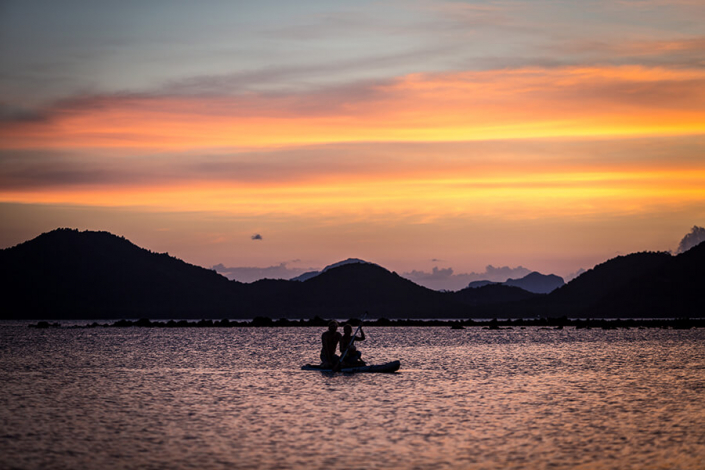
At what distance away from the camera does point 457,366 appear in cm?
6450

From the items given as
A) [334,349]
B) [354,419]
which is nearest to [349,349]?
[334,349]

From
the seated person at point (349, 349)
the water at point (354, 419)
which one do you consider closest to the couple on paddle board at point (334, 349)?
→ the seated person at point (349, 349)

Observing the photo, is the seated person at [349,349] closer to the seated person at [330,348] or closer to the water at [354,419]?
the seated person at [330,348]

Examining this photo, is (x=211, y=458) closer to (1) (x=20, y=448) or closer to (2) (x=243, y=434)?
(2) (x=243, y=434)

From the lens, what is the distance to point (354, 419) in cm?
3322

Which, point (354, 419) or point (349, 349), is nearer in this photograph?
point (354, 419)

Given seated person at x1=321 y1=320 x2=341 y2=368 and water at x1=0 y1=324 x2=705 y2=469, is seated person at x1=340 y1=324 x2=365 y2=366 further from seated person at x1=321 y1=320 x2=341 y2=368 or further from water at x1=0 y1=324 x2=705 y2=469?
water at x1=0 y1=324 x2=705 y2=469

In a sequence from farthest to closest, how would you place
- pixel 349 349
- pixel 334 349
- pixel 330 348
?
pixel 334 349 < pixel 330 348 < pixel 349 349

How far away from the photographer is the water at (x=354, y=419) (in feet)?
81.5

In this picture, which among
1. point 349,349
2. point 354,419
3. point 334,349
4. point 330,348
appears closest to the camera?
point 354,419

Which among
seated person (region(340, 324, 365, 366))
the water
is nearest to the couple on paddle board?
seated person (region(340, 324, 365, 366))

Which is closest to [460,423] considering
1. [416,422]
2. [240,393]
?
[416,422]

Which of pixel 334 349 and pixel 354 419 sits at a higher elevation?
pixel 334 349

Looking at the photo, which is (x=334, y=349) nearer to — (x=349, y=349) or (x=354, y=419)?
(x=349, y=349)
